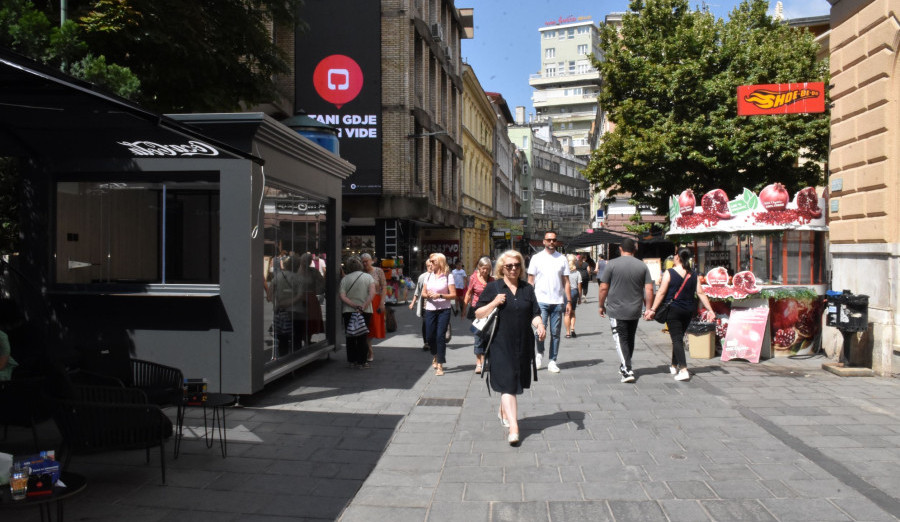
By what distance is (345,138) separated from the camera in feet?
86.5

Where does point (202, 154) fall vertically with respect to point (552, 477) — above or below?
above

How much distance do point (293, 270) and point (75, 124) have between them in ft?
11.0

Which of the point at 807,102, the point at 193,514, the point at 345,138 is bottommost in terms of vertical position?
the point at 193,514

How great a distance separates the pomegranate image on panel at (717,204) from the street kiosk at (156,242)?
A: 782 cm

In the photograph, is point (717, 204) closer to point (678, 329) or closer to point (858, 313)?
point (858, 313)

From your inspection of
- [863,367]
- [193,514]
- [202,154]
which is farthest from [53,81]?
[863,367]

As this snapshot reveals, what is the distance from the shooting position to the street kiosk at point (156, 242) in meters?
7.29

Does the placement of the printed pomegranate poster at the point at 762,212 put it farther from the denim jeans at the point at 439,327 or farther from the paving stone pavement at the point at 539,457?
the denim jeans at the point at 439,327

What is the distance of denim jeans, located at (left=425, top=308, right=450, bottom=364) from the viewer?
9.66m

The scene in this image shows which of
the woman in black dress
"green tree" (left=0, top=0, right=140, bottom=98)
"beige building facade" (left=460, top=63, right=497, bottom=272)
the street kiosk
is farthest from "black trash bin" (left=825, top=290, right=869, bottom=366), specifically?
"beige building facade" (left=460, top=63, right=497, bottom=272)

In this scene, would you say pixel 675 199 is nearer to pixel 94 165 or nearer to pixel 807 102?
pixel 807 102

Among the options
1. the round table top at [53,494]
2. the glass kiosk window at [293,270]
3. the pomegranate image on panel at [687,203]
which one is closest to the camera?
the round table top at [53,494]

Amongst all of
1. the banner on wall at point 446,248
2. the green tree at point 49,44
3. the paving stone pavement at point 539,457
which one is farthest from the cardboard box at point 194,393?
the banner on wall at point 446,248

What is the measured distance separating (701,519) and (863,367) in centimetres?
648
